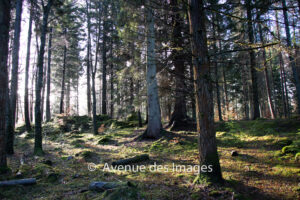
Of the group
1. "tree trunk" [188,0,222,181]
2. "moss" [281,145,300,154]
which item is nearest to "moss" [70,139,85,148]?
"tree trunk" [188,0,222,181]

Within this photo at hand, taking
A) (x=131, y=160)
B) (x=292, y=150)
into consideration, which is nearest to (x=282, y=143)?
(x=292, y=150)

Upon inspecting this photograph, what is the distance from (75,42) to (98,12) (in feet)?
35.0

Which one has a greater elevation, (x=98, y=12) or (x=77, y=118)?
(x=98, y=12)

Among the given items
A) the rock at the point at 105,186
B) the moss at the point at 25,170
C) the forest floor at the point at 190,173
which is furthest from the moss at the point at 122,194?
the moss at the point at 25,170

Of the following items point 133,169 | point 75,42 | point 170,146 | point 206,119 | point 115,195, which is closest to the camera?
point 115,195

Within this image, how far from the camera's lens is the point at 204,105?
409 centimetres

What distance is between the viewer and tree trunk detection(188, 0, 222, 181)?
160 inches

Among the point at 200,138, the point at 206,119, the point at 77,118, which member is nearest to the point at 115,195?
the point at 200,138

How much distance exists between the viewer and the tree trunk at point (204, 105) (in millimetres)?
4059

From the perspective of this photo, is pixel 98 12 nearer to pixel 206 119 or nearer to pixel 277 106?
pixel 206 119

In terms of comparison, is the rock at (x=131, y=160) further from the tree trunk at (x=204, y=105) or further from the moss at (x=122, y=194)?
the tree trunk at (x=204, y=105)

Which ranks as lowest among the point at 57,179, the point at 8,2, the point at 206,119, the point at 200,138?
the point at 57,179

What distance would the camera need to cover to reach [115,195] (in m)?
3.64

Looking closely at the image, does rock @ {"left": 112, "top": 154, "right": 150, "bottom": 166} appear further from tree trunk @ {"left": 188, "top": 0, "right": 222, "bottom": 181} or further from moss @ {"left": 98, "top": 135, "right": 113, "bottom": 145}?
moss @ {"left": 98, "top": 135, "right": 113, "bottom": 145}
